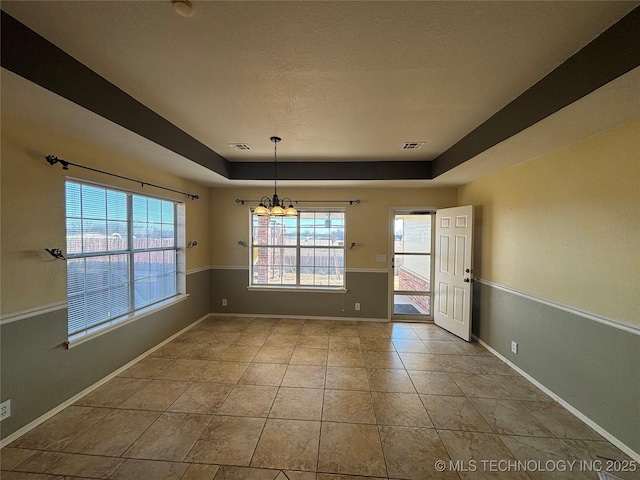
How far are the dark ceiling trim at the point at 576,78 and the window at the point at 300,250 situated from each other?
271 centimetres

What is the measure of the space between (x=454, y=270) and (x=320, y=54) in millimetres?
3472

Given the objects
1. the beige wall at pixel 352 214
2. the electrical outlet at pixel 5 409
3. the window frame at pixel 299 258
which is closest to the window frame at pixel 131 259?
the electrical outlet at pixel 5 409

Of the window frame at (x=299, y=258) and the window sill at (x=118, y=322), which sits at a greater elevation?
Result: the window frame at (x=299, y=258)

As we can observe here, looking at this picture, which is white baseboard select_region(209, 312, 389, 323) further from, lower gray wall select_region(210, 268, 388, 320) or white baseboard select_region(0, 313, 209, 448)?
white baseboard select_region(0, 313, 209, 448)

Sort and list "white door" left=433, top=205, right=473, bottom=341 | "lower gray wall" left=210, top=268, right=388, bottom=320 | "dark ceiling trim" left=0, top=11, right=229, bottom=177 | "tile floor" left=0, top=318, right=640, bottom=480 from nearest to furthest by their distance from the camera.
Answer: "dark ceiling trim" left=0, top=11, right=229, bottom=177 → "tile floor" left=0, top=318, right=640, bottom=480 → "white door" left=433, top=205, right=473, bottom=341 → "lower gray wall" left=210, top=268, right=388, bottom=320

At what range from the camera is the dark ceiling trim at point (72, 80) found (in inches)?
50.9

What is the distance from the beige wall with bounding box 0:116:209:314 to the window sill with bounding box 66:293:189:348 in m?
0.42

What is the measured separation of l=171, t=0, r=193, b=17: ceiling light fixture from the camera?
115 cm

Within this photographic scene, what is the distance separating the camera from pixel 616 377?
6.14ft

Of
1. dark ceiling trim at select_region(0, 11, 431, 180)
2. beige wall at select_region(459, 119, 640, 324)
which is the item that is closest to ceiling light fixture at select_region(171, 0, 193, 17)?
dark ceiling trim at select_region(0, 11, 431, 180)

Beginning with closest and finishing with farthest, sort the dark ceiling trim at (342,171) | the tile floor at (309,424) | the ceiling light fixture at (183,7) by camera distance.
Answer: the ceiling light fixture at (183,7), the tile floor at (309,424), the dark ceiling trim at (342,171)

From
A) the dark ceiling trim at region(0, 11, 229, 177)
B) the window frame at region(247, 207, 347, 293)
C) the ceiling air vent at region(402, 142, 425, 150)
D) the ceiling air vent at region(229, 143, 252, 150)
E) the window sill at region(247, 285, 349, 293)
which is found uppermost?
the ceiling air vent at region(402, 142, 425, 150)

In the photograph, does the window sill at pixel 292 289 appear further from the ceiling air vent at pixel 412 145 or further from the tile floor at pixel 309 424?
the ceiling air vent at pixel 412 145

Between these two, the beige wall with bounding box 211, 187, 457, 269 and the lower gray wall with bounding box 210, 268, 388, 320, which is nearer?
the beige wall with bounding box 211, 187, 457, 269
